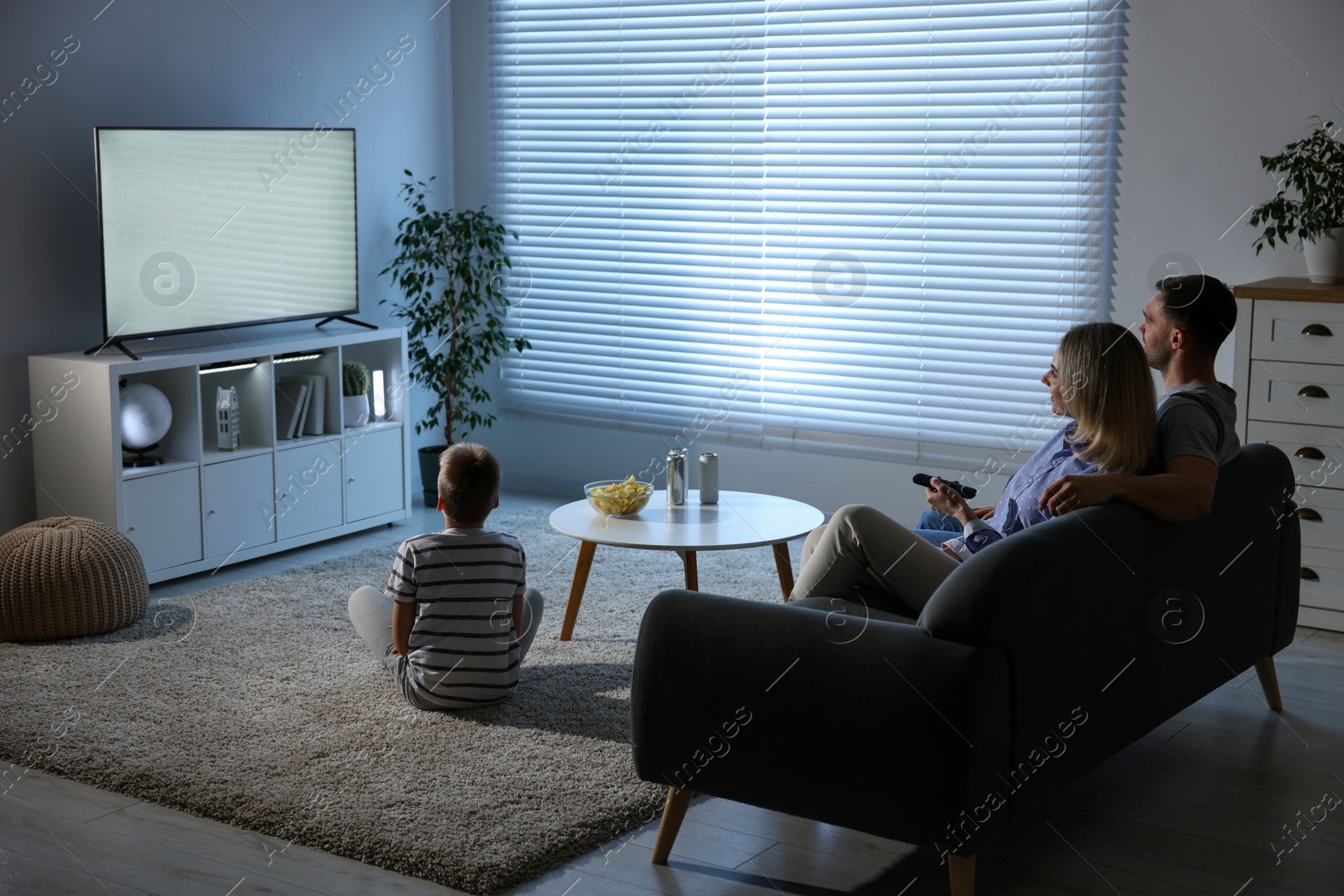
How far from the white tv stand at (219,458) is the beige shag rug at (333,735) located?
0.33m

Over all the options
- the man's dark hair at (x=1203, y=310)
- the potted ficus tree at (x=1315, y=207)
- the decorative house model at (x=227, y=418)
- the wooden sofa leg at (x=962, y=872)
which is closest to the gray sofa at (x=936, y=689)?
the wooden sofa leg at (x=962, y=872)

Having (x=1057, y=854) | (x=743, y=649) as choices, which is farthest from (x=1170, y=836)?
(x=743, y=649)

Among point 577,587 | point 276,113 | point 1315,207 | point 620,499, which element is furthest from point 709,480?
→ point 276,113

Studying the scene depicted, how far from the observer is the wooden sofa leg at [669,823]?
2.51 metres

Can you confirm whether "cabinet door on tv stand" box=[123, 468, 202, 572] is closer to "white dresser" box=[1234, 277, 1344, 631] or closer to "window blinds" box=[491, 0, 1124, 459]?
"window blinds" box=[491, 0, 1124, 459]

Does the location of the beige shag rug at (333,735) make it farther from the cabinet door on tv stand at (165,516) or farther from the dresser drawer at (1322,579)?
the dresser drawer at (1322,579)

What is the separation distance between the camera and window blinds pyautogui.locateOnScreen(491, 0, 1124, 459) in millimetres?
4770

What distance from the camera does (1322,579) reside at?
4.03 meters

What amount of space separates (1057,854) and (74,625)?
282 cm

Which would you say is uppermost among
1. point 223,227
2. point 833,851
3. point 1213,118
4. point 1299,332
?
point 1213,118

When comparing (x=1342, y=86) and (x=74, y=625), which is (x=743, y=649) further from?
(x=1342, y=86)

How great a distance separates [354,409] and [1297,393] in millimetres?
3340

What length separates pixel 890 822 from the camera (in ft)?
7.30

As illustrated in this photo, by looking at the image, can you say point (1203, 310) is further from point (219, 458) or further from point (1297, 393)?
point (219, 458)
